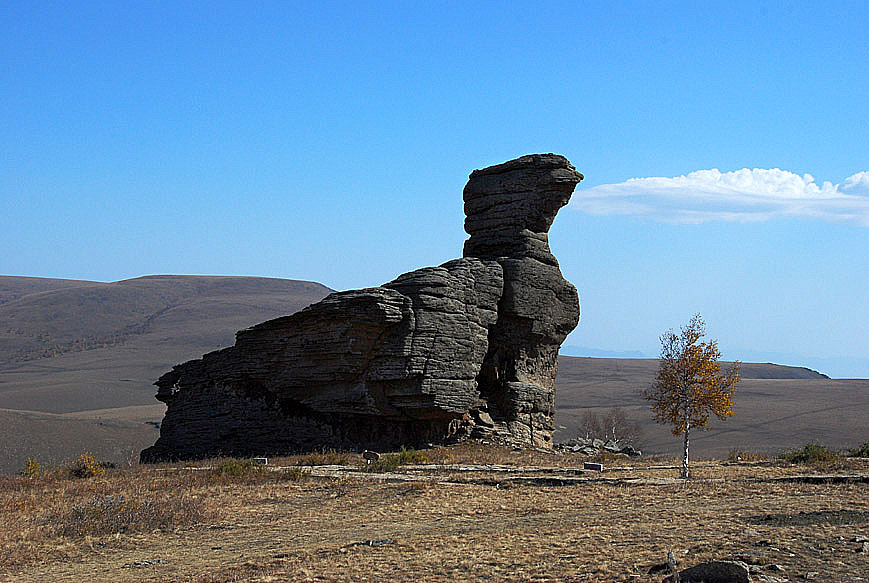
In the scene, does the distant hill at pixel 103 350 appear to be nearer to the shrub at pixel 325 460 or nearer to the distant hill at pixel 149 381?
the distant hill at pixel 149 381

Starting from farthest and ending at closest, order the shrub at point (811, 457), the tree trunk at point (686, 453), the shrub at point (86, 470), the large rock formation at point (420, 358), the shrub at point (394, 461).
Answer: the large rock formation at point (420, 358) < the shrub at point (811, 457) < the shrub at point (394, 461) < the shrub at point (86, 470) < the tree trunk at point (686, 453)

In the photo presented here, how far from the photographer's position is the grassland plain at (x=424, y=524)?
10094 millimetres

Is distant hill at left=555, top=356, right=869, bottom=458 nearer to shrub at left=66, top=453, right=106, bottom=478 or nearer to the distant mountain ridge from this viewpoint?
shrub at left=66, top=453, right=106, bottom=478

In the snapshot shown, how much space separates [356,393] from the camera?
25.2m

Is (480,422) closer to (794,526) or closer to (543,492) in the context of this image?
(543,492)

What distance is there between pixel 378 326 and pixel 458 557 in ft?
46.3

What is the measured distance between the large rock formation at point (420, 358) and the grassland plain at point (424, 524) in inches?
183

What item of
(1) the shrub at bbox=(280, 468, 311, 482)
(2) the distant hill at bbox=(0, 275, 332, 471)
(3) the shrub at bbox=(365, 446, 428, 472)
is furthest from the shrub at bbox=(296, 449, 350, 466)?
(2) the distant hill at bbox=(0, 275, 332, 471)

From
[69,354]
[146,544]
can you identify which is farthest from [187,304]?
[146,544]

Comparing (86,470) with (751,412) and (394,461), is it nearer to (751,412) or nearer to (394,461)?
(394,461)

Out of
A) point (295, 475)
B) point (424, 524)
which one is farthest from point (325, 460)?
point (424, 524)

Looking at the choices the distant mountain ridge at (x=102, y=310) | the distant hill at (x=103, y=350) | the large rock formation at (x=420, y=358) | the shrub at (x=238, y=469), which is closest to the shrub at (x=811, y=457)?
the large rock formation at (x=420, y=358)

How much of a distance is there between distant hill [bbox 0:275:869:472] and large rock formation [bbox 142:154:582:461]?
405 inches

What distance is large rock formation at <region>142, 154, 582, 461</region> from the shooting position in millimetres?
24812
